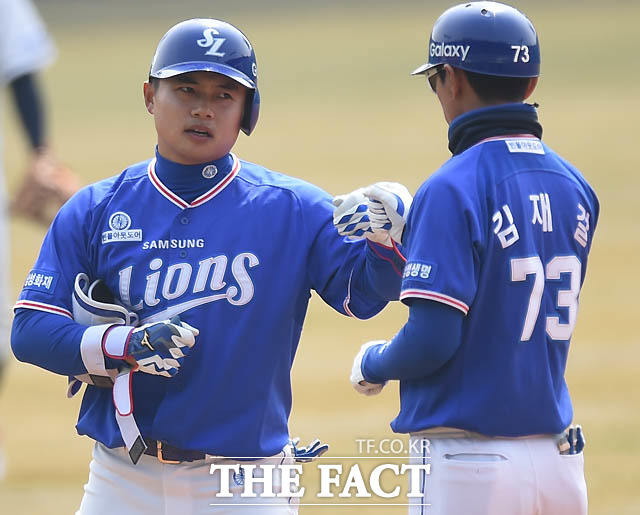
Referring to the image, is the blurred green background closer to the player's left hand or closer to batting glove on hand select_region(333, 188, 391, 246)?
the player's left hand

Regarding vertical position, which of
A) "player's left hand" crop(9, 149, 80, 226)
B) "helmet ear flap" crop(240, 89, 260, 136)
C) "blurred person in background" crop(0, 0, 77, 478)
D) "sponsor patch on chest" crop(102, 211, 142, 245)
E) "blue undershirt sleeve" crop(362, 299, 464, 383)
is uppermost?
"blurred person in background" crop(0, 0, 77, 478)

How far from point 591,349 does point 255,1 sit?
104 feet

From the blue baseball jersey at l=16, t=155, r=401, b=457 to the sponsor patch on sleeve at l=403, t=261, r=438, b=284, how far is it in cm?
31

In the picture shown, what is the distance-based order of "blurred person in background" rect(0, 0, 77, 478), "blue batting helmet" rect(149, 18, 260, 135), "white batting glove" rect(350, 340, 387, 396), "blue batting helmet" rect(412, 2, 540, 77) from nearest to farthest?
1. "blue batting helmet" rect(412, 2, 540, 77)
2. "white batting glove" rect(350, 340, 387, 396)
3. "blue batting helmet" rect(149, 18, 260, 135)
4. "blurred person in background" rect(0, 0, 77, 478)

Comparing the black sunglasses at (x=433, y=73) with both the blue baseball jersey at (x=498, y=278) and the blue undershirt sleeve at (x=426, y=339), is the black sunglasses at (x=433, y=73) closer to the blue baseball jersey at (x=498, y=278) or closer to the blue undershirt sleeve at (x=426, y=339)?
the blue baseball jersey at (x=498, y=278)

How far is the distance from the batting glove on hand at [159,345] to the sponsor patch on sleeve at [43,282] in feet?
0.84

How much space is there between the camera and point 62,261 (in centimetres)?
394

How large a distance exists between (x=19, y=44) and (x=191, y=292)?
3.97 m

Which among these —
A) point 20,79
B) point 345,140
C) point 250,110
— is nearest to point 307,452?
point 250,110

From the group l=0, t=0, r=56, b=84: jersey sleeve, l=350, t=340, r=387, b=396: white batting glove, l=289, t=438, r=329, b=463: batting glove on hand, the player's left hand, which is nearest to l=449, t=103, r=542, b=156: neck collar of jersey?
l=350, t=340, r=387, b=396: white batting glove

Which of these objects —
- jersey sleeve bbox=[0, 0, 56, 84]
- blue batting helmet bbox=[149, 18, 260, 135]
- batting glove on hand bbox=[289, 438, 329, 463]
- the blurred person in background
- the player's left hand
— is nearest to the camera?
blue batting helmet bbox=[149, 18, 260, 135]

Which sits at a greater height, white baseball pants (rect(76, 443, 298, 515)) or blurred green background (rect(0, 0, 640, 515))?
blurred green background (rect(0, 0, 640, 515))

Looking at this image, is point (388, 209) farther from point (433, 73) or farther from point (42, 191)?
point (42, 191)

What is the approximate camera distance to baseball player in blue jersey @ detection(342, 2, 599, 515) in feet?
11.4
